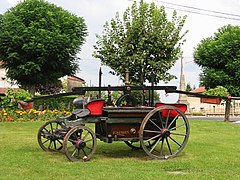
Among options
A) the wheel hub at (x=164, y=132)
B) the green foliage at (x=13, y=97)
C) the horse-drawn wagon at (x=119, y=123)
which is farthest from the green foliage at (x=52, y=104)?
the wheel hub at (x=164, y=132)

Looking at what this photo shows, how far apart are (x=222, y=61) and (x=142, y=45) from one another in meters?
6.82

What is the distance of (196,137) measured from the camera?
13.7 m

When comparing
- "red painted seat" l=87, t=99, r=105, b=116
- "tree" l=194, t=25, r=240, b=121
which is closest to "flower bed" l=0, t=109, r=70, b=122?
"tree" l=194, t=25, r=240, b=121

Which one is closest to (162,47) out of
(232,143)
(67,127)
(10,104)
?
(10,104)

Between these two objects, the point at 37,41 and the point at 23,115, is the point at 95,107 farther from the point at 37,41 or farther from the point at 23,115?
the point at 37,41

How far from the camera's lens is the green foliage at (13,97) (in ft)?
59.7

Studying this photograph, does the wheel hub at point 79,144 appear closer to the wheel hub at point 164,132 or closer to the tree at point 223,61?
the wheel hub at point 164,132

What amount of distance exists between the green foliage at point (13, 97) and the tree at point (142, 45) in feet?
16.3

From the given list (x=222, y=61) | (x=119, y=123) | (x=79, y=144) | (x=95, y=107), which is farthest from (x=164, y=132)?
(x=222, y=61)

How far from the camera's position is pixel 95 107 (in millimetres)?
8836

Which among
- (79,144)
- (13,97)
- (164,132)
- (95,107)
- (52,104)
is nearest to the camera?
(79,144)

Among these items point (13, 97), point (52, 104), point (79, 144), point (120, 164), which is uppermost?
point (13, 97)

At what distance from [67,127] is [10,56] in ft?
73.1

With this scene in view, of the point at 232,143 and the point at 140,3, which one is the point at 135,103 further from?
the point at 140,3
